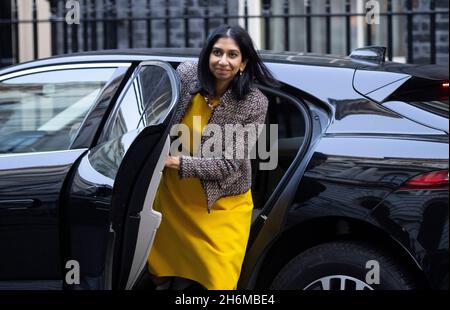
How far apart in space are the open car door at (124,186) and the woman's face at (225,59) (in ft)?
0.64

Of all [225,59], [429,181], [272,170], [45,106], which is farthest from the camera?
[45,106]

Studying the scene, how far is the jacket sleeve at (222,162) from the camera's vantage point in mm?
3719

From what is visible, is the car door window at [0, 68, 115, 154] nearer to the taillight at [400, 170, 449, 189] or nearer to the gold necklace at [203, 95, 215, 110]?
the gold necklace at [203, 95, 215, 110]

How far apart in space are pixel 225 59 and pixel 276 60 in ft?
1.50

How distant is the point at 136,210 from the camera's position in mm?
3463

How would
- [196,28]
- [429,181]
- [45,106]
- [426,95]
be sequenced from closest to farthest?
[429,181] → [426,95] → [45,106] → [196,28]

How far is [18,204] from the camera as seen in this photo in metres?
4.16

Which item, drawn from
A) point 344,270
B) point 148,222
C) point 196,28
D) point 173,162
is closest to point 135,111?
point 173,162

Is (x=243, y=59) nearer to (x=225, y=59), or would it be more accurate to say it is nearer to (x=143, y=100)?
(x=225, y=59)

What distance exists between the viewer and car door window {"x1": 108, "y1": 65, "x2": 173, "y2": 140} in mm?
3871

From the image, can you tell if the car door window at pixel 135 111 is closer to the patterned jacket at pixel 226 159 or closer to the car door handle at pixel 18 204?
the patterned jacket at pixel 226 159

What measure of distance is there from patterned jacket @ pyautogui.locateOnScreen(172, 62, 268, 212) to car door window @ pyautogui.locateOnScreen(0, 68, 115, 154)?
2.55 ft

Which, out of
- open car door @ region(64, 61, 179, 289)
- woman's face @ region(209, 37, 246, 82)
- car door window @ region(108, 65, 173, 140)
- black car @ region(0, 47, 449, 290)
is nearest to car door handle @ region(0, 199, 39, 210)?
black car @ region(0, 47, 449, 290)
